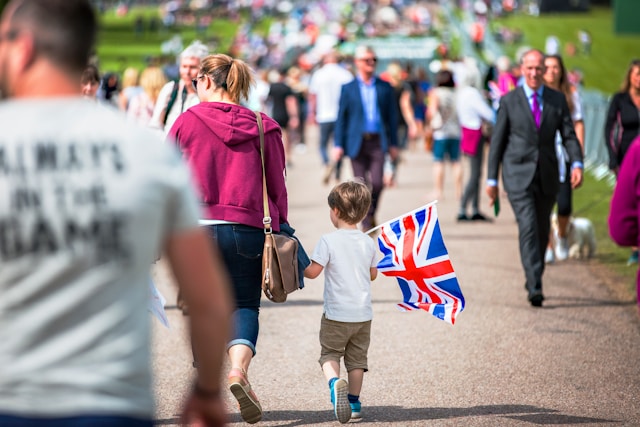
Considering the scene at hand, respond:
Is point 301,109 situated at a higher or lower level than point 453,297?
lower

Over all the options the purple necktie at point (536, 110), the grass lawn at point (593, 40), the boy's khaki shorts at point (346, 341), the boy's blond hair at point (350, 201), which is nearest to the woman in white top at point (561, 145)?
the purple necktie at point (536, 110)

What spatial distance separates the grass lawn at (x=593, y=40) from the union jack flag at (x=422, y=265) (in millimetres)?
48731

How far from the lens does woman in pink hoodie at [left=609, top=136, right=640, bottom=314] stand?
Result: 473 centimetres

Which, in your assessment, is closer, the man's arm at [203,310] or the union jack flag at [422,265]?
the man's arm at [203,310]

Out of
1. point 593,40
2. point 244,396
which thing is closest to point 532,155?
point 244,396

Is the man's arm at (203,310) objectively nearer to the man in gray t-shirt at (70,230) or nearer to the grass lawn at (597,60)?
the man in gray t-shirt at (70,230)

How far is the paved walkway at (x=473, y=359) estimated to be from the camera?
633 cm

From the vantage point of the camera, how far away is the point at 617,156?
1139cm

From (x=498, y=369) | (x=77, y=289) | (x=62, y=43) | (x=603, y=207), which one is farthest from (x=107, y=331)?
(x=603, y=207)

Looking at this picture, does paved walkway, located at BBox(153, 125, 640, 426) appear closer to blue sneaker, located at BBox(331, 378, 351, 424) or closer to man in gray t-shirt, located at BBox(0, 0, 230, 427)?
blue sneaker, located at BBox(331, 378, 351, 424)

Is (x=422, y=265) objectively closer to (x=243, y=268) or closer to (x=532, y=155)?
A: (x=243, y=268)

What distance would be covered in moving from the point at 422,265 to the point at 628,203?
1.83 m

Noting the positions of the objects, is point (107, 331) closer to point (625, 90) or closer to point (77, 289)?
point (77, 289)

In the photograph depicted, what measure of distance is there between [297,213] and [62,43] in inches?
531
